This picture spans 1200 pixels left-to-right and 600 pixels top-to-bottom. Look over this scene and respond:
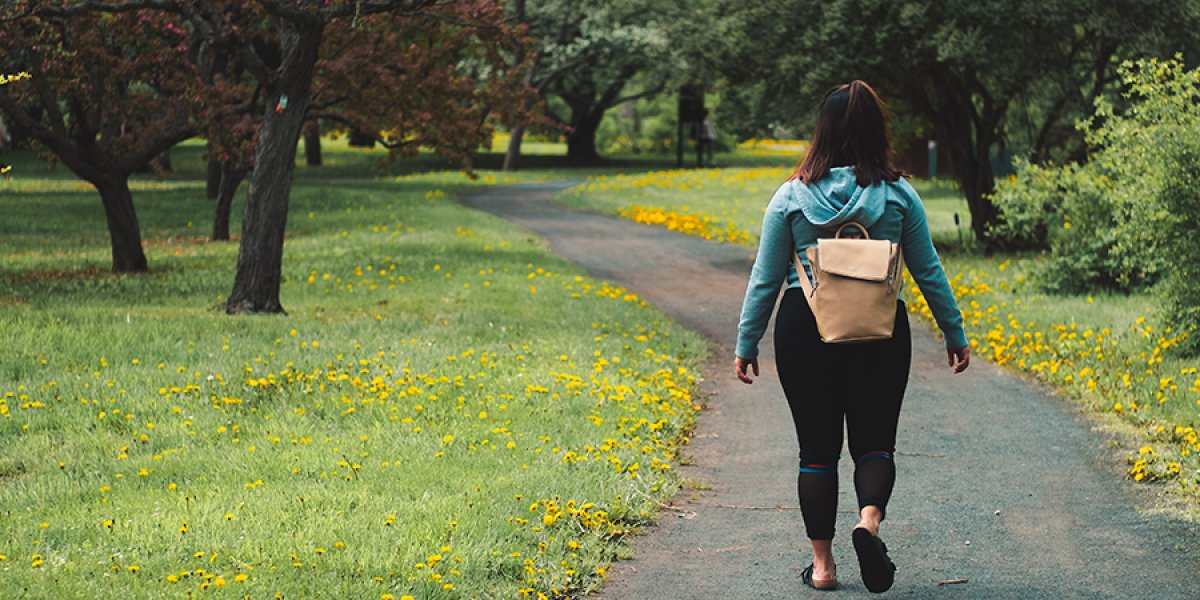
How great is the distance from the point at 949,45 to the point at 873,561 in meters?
14.7

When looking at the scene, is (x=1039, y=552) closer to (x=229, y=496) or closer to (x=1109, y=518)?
(x=1109, y=518)

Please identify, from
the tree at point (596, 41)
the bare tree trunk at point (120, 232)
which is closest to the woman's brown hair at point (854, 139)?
the bare tree trunk at point (120, 232)

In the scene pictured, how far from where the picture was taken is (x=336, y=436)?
26.3 feet

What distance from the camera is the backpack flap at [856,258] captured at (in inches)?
201

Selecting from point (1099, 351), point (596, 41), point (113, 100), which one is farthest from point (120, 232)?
point (596, 41)

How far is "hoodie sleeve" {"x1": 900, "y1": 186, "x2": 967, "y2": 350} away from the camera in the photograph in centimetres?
537

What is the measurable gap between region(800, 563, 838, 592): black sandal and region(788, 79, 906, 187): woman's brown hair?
5.11 feet

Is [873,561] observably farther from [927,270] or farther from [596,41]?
[596,41]

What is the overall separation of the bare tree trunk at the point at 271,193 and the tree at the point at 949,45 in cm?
786

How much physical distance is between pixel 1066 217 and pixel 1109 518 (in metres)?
10.6

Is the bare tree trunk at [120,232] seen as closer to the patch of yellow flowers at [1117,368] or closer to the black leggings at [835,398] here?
the patch of yellow flowers at [1117,368]

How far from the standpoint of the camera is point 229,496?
257 inches

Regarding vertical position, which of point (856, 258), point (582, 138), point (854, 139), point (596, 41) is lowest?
point (582, 138)

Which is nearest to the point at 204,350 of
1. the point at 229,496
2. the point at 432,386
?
the point at 432,386
